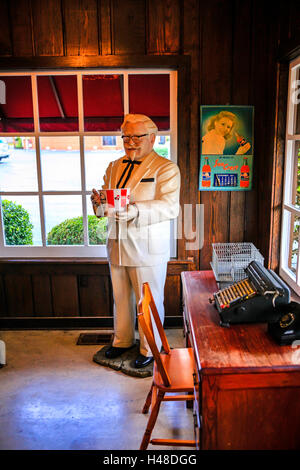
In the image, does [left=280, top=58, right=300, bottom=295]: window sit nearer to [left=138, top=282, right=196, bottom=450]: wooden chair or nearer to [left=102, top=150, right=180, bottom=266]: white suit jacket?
[left=102, top=150, right=180, bottom=266]: white suit jacket

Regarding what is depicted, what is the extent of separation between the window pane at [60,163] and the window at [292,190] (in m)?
1.63

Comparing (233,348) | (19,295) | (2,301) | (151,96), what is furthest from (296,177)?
(2,301)

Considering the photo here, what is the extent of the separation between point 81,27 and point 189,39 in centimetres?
82

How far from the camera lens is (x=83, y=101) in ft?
10.3

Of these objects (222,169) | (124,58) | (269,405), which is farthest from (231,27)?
(269,405)

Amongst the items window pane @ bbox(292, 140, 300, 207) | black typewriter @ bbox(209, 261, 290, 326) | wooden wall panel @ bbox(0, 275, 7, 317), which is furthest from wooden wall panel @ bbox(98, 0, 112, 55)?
black typewriter @ bbox(209, 261, 290, 326)

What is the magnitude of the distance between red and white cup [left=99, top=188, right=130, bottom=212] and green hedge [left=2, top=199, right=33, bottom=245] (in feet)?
4.38

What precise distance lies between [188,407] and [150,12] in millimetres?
2759

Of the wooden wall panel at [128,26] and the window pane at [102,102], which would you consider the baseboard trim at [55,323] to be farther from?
the wooden wall panel at [128,26]

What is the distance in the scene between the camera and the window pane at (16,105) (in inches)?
125

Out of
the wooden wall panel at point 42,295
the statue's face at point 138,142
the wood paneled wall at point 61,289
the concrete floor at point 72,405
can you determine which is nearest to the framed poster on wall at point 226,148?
→ the statue's face at point 138,142

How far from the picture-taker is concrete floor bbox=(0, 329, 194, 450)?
2.13 metres

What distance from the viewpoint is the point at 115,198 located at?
2275 mm
